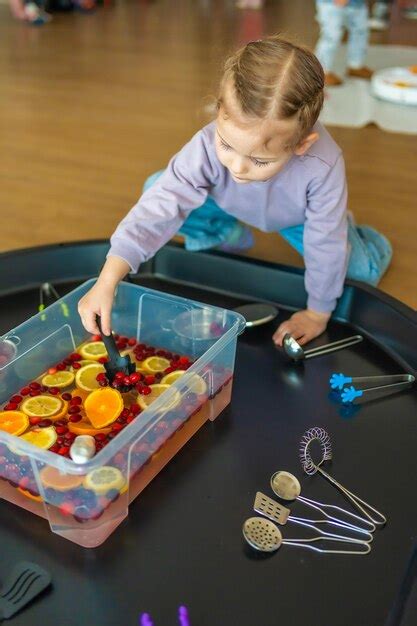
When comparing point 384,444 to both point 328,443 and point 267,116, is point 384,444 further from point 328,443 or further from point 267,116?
point 267,116

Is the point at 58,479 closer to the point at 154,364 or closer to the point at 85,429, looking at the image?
the point at 85,429

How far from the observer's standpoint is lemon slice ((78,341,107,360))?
38.3 inches

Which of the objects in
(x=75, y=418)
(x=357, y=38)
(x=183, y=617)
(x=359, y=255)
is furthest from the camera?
(x=357, y=38)

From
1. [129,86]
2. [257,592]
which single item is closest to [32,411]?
[257,592]

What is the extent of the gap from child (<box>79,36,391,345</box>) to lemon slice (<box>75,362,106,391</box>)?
0.24 feet

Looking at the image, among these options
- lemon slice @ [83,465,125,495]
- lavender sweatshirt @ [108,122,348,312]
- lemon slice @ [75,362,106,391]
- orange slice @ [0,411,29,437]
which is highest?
lavender sweatshirt @ [108,122,348,312]

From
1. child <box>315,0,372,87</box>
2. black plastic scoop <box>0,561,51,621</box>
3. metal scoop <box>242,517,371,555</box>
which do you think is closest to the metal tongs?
metal scoop <box>242,517,371,555</box>

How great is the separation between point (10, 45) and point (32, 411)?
2.57 metres

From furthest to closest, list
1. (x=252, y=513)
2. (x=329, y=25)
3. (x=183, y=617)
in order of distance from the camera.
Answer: (x=329, y=25)
(x=252, y=513)
(x=183, y=617)

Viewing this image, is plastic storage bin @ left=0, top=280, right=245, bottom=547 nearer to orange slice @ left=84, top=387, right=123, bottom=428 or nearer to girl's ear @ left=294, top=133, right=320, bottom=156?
orange slice @ left=84, top=387, right=123, bottom=428

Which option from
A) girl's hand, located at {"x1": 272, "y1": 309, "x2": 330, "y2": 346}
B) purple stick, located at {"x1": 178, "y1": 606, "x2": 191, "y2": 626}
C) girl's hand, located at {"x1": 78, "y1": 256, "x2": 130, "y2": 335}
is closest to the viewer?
purple stick, located at {"x1": 178, "y1": 606, "x2": 191, "y2": 626}

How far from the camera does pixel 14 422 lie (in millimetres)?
819

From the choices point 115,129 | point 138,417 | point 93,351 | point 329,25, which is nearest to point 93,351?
point 93,351

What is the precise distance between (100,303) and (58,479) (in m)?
0.28
